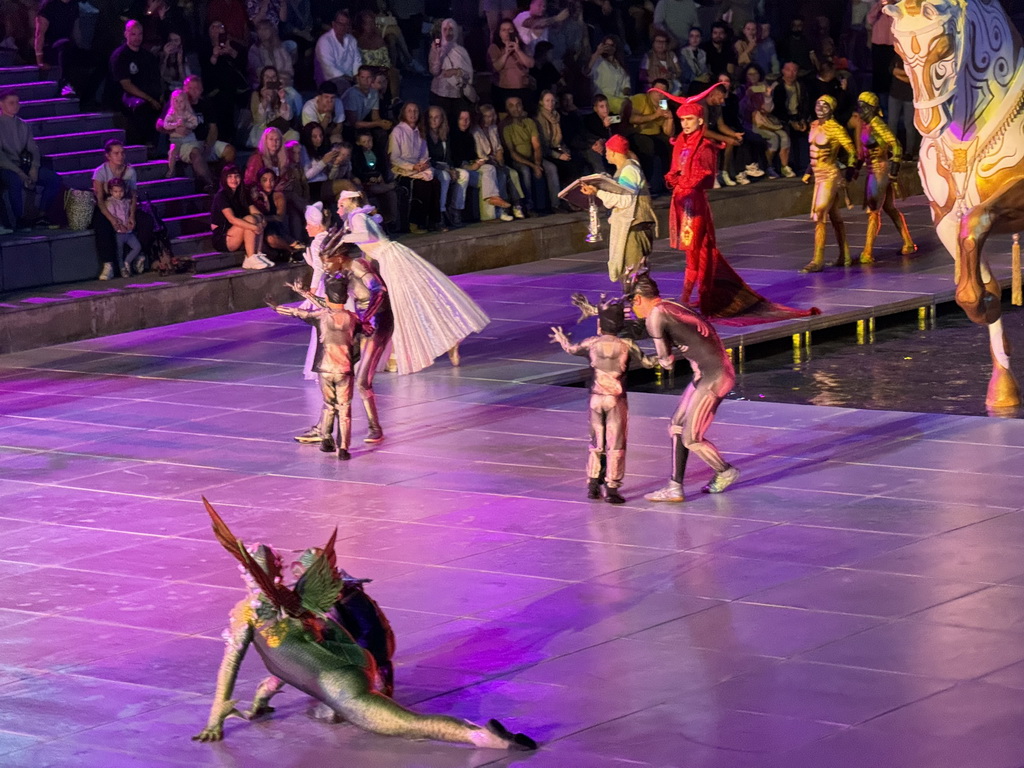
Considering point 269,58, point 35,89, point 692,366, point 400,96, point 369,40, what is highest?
point 369,40

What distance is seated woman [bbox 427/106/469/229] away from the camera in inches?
846

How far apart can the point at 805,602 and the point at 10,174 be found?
38.3 feet

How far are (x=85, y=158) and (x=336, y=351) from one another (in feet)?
28.6

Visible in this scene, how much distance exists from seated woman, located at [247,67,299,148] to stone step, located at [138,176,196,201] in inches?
36.0

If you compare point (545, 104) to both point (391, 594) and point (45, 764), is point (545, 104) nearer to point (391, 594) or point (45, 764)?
point (391, 594)

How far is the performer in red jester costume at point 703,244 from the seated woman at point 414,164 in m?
4.61

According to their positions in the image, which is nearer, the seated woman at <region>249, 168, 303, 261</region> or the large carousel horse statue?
the large carousel horse statue

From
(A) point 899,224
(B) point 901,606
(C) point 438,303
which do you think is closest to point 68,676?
(B) point 901,606

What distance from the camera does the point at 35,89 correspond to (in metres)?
20.8

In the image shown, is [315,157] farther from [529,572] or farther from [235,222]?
[529,572]

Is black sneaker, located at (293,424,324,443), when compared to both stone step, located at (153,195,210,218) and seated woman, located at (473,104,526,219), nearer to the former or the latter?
stone step, located at (153,195,210,218)

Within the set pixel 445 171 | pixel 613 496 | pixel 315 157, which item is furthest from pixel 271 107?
pixel 613 496

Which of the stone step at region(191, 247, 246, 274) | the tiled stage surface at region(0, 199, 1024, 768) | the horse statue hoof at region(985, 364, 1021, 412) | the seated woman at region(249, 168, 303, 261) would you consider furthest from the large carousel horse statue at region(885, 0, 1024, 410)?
the stone step at region(191, 247, 246, 274)

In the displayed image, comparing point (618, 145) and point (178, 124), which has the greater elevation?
point (178, 124)
